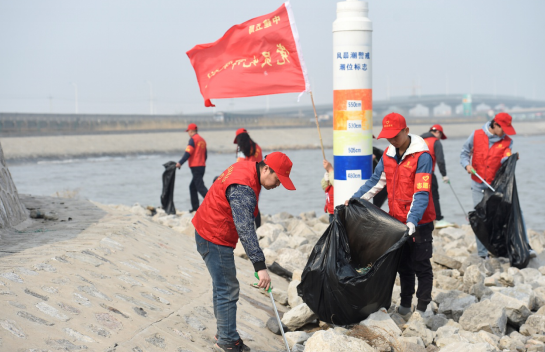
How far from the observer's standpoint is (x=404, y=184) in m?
4.88

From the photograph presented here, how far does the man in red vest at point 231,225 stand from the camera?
396 cm

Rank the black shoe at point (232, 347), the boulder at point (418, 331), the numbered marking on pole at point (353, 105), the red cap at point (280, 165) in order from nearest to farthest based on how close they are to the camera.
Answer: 1. the red cap at point (280, 165)
2. the black shoe at point (232, 347)
3. the boulder at point (418, 331)
4. the numbered marking on pole at point (353, 105)

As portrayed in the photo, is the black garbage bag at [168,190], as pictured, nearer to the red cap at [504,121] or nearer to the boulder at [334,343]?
the red cap at [504,121]

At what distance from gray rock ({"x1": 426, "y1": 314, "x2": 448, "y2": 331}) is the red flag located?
2.45 metres

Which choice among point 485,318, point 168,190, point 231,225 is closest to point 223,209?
point 231,225

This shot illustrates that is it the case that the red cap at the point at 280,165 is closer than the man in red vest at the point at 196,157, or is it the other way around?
the red cap at the point at 280,165

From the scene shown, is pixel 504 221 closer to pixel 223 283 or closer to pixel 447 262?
pixel 447 262

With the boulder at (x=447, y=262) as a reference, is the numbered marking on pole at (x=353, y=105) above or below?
above

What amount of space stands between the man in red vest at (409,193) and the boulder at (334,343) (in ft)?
3.03

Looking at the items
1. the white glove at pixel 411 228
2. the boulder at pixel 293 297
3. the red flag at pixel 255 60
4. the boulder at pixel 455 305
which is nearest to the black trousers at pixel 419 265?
the white glove at pixel 411 228

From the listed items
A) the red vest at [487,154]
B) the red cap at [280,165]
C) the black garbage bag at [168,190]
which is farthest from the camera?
the black garbage bag at [168,190]

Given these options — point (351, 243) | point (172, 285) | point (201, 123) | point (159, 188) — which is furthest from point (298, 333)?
point (201, 123)

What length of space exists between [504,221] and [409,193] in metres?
2.92

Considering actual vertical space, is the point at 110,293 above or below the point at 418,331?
above
